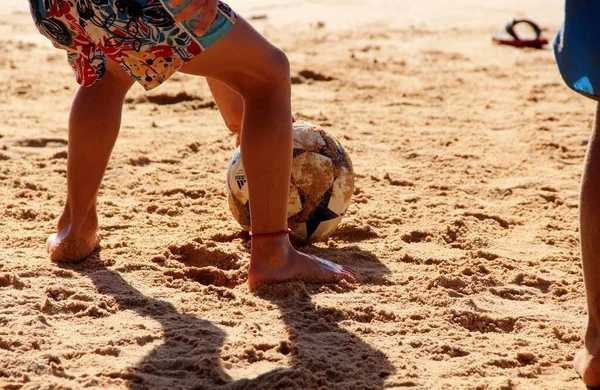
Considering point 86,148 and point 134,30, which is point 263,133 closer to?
point 134,30

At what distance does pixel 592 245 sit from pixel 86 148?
6.44ft

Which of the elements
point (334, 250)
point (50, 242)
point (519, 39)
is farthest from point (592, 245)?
point (519, 39)

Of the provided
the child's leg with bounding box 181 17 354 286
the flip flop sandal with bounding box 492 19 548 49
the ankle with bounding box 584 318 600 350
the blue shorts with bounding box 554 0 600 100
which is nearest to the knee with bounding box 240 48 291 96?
the child's leg with bounding box 181 17 354 286

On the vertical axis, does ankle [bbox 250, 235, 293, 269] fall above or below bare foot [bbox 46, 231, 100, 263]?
above

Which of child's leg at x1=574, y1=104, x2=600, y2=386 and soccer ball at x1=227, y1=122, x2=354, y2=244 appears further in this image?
soccer ball at x1=227, y1=122, x2=354, y2=244

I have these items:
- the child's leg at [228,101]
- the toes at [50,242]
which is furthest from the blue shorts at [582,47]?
the toes at [50,242]

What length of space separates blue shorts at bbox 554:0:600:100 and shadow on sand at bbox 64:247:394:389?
3.34 feet

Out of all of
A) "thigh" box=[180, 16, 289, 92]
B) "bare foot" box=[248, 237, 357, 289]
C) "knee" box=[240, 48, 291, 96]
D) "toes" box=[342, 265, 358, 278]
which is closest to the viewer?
"thigh" box=[180, 16, 289, 92]

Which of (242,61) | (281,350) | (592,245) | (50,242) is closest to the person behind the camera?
(592,245)

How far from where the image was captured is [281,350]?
2.80m

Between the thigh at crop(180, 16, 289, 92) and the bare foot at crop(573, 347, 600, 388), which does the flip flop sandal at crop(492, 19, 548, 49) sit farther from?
the bare foot at crop(573, 347, 600, 388)

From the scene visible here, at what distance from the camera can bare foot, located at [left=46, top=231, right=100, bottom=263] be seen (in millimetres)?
3541

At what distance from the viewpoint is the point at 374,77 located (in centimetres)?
743

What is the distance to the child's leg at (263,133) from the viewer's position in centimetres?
311
